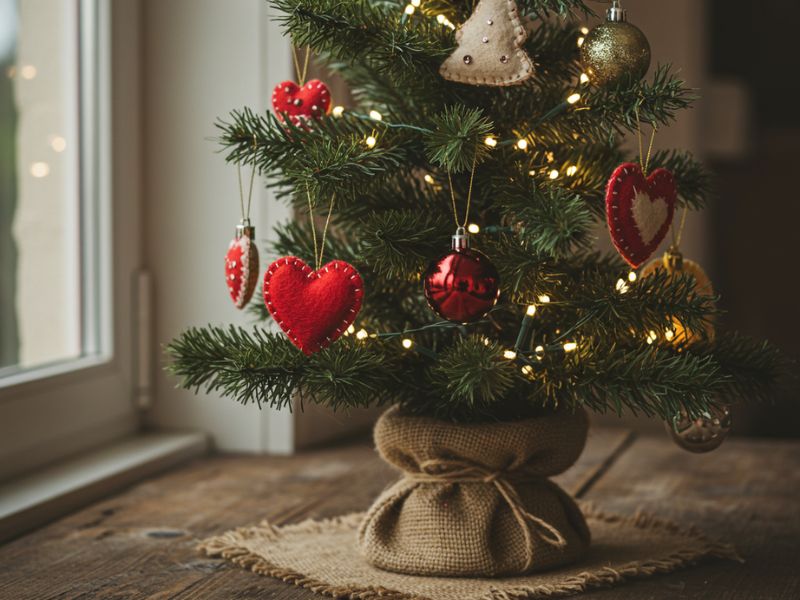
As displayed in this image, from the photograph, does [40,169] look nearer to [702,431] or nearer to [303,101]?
[303,101]

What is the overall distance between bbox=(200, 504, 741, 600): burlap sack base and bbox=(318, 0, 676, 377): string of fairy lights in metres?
0.18

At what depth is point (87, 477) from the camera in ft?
4.00

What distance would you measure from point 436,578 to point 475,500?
0.24 feet

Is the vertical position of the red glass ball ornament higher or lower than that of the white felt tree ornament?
lower

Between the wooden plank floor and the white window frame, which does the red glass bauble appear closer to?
the wooden plank floor

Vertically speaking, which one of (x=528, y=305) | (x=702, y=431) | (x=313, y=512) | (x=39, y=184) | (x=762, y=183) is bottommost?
(x=313, y=512)

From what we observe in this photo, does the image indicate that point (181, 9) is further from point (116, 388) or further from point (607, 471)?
point (607, 471)

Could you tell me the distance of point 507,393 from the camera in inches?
37.7

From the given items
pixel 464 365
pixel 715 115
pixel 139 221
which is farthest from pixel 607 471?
pixel 715 115

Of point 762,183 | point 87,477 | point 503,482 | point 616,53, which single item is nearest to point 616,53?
point 616,53

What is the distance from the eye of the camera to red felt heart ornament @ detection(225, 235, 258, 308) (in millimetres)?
921

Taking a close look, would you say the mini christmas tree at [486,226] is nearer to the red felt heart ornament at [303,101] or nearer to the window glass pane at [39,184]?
the red felt heart ornament at [303,101]

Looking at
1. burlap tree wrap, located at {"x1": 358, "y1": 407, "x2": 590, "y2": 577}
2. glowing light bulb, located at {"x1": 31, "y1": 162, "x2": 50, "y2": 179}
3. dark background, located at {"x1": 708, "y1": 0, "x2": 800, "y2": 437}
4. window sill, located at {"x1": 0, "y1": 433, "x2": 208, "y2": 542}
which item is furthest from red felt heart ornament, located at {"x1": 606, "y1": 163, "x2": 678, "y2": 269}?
dark background, located at {"x1": 708, "y1": 0, "x2": 800, "y2": 437}

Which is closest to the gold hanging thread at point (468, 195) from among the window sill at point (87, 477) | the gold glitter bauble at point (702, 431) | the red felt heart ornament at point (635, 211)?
the red felt heart ornament at point (635, 211)
